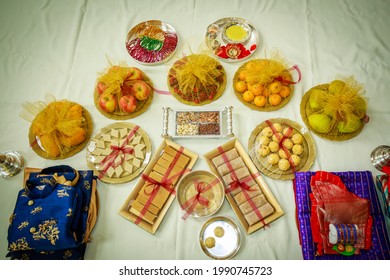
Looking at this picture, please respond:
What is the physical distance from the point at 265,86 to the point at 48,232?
1.52 metres

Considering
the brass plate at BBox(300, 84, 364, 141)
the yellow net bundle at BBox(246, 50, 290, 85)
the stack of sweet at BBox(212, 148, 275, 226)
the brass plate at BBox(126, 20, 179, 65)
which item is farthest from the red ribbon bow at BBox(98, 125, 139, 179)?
the brass plate at BBox(300, 84, 364, 141)

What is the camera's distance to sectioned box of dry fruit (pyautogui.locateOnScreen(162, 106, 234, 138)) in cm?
169

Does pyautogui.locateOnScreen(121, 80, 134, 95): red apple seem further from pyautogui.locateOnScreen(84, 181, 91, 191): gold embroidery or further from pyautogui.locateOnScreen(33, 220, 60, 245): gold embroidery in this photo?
pyautogui.locateOnScreen(33, 220, 60, 245): gold embroidery

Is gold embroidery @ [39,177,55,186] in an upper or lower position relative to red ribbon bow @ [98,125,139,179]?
lower

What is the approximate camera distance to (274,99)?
176 centimetres

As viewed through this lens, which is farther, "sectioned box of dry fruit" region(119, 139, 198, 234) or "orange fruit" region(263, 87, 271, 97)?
"orange fruit" region(263, 87, 271, 97)

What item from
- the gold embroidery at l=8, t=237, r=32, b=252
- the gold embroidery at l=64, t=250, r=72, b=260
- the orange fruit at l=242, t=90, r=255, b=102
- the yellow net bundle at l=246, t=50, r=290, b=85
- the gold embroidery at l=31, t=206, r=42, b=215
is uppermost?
the yellow net bundle at l=246, t=50, r=290, b=85

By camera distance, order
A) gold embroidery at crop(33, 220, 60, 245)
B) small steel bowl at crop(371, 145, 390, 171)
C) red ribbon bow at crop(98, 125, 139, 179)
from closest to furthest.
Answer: gold embroidery at crop(33, 220, 60, 245) < small steel bowl at crop(371, 145, 390, 171) < red ribbon bow at crop(98, 125, 139, 179)

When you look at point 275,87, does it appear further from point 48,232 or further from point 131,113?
point 48,232

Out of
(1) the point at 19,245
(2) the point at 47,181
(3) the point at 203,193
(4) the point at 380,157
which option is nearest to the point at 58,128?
(2) the point at 47,181

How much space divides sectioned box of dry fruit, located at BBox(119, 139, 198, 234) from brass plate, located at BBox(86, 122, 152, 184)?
0.08m
